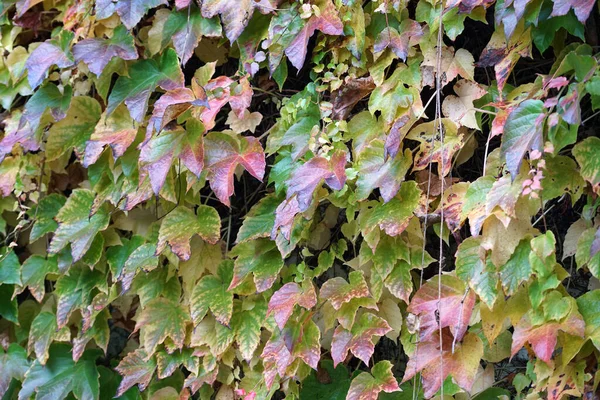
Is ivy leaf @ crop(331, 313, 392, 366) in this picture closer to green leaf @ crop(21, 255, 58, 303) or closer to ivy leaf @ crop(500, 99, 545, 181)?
ivy leaf @ crop(500, 99, 545, 181)

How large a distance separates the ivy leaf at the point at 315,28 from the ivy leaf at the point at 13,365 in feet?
4.30

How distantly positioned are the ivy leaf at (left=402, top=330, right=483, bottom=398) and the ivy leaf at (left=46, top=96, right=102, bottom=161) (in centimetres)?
110

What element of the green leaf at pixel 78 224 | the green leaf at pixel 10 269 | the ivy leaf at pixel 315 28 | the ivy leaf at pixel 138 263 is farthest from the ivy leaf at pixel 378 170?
the green leaf at pixel 10 269

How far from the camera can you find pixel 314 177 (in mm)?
1474

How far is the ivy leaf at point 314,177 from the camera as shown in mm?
1449

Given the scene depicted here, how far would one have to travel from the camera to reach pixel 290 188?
1.48 metres

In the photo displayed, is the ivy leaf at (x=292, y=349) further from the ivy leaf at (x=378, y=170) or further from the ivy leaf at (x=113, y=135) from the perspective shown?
the ivy leaf at (x=113, y=135)

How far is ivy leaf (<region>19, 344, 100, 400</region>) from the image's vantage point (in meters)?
2.00

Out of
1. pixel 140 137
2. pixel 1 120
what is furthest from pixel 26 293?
pixel 140 137

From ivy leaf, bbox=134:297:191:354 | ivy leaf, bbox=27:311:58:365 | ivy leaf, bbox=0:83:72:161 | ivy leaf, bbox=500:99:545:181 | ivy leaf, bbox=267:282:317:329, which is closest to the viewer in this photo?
ivy leaf, bbox=500:99:545:181

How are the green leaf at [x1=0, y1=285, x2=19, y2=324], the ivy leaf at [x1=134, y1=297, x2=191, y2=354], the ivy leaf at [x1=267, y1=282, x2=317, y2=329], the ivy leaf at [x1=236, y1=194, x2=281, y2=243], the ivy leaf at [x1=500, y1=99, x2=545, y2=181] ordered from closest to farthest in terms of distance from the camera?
1. the ivy leaf at [x1=500, y1=99, x2=545, y2=181]
2. the ivy leaf at [x1=267, y1=282, x2=317, y2=329]
3. the ivy leaf at [x1=236, y1=194, x2=281, y2=243]
4. the ivy leaf at [x1=134, y1=297, x2=191, y2=354]
5. the green leaf at [x1=0, y1=285, x2=19, y2=324]

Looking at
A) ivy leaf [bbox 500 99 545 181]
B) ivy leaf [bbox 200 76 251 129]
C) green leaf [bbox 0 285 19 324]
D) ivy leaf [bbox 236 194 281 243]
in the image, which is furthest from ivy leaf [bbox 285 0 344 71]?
green leaf [bbox 0 285 19 324]

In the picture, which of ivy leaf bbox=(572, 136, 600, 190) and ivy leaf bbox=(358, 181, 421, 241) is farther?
ivy leaf bbox=(358, 181, 421, 241)

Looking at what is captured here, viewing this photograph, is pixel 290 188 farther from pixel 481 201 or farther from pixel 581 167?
pixel 581 167
